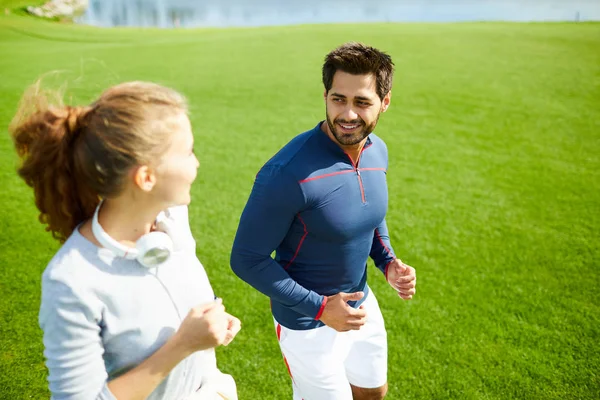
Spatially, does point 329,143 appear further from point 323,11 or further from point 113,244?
point 323,11

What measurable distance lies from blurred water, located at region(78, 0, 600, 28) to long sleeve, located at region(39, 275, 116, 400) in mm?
31436

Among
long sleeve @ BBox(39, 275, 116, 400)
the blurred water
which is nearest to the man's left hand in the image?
long sleeve @ BBox(39, 275, 116, 400)

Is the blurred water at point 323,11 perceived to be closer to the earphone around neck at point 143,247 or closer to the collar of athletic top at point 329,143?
the collar of athletic top at point 329,143

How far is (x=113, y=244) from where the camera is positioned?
1.11 meters

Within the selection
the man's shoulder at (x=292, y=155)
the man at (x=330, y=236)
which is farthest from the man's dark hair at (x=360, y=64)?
the man's shoulder at (x=292, y=155)

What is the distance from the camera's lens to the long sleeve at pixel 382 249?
224 centimetres

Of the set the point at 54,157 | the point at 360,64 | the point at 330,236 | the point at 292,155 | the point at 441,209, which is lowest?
the point at 441,209

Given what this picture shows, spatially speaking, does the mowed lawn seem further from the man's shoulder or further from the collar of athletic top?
the collar of athletic top

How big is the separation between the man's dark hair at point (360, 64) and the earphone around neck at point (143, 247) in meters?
1.18

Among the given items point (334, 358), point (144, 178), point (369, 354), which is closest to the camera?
point (144, 178)

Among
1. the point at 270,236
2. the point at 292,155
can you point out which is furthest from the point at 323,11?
the point at 270,236

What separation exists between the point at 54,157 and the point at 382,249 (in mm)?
1572

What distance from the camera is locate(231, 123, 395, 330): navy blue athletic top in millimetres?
1767

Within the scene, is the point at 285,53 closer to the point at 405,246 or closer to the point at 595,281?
the point at 405,246
